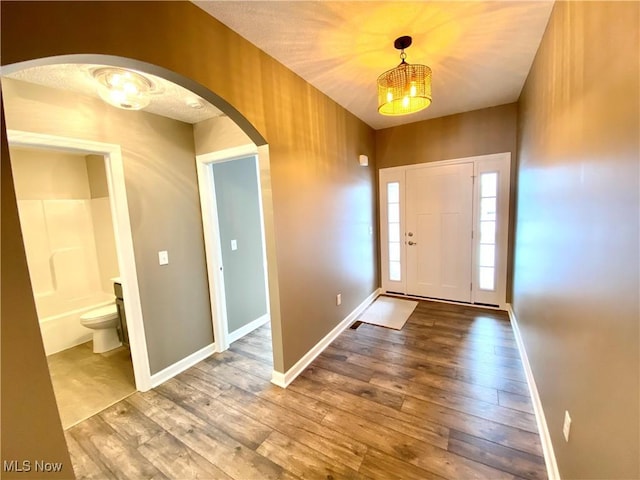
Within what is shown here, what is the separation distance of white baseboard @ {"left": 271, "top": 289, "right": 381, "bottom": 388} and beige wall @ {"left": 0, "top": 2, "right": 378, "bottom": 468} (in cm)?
6

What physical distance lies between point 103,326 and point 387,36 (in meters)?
3.97

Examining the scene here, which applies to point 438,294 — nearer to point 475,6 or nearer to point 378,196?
point 378,196

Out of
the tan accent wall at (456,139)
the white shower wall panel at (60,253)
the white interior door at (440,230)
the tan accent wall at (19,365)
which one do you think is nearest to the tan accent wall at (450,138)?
the tan accent wall at (456,139)

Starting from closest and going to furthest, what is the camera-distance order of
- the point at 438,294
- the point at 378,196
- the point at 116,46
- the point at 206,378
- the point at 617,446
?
1. the point at 617,446
2. the point at 116,46
3. the point at 206,378
4. the point at 438,294
5. the point at 378,196

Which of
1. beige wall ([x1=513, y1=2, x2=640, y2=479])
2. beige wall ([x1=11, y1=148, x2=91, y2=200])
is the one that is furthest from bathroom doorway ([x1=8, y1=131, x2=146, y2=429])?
beige wall ([x1=513, y1=2, x2=640, y2=479])

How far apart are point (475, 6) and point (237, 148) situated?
1.99 metres

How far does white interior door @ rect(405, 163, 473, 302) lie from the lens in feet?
11.7

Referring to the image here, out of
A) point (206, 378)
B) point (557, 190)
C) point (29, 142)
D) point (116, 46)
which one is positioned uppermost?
point (116, 46)

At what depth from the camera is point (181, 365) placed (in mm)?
2562

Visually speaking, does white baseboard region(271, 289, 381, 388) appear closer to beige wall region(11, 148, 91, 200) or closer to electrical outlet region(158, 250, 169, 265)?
electrical outlet region(158, 250, 169, 265)

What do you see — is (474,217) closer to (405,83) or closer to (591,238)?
(405,83)

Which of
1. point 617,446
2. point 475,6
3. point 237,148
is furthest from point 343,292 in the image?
point 475,6

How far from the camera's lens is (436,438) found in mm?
1651

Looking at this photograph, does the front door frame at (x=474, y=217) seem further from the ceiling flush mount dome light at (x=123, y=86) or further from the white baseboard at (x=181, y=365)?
the ceiling flush mount dome light at (x=123, y=86)
